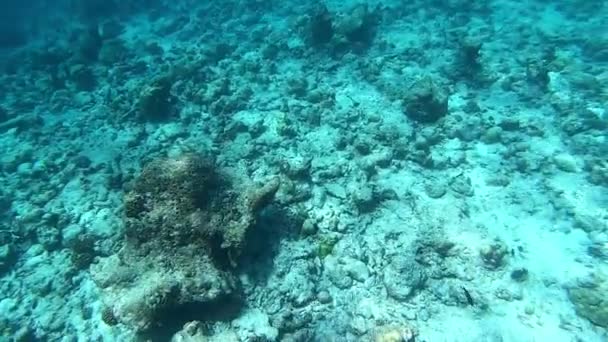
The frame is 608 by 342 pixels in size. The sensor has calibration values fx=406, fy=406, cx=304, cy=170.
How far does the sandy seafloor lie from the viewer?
20.7ft

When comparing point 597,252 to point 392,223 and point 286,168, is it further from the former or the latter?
point 286,168

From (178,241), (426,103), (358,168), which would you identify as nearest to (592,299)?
(358,168)

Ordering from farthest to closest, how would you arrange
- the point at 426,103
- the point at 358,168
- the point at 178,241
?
1. the point at 426,103
2. the point at 358,168
3. the point at 178,241

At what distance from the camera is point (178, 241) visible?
6.05m

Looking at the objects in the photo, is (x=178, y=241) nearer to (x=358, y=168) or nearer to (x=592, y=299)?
(x=358, y=168)

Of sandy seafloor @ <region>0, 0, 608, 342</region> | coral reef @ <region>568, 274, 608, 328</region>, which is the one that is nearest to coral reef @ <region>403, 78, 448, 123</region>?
sandy seafloor @ <region>0, 0, 608, 342</region>

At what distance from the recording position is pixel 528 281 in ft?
21.6

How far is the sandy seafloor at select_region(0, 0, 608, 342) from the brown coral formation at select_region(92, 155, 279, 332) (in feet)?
1.68

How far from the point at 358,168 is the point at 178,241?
3983mm

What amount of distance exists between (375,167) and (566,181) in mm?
3839

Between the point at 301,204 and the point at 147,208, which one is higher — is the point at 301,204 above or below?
below

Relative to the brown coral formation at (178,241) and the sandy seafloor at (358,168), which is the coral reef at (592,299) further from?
the brown coral formation at (178,241)

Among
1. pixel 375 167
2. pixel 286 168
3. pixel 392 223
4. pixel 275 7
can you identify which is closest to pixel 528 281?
pixel 392 223

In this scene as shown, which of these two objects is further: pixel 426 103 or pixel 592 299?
pixel 426 103
